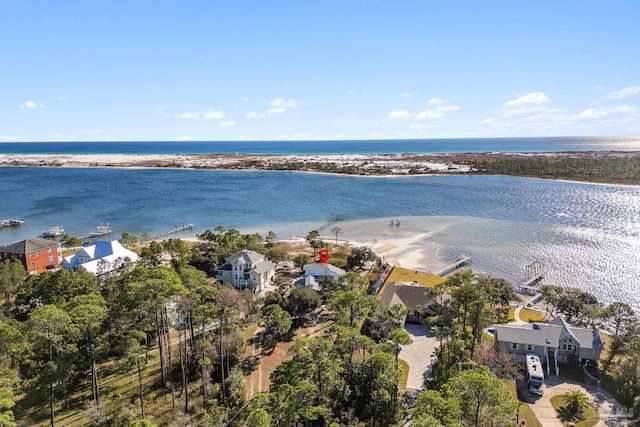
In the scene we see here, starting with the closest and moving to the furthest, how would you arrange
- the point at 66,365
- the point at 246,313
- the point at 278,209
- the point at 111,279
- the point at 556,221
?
the point at 66,365, the point at 246,313, the point at 111,279, the point at 556,221, the point at 278,209

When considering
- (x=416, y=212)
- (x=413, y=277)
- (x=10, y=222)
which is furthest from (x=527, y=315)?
(x=10, y=222)

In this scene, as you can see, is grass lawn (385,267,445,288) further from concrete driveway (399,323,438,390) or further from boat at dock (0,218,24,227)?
boat at dock (0,218,24,227)

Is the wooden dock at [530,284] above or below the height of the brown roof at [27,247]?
below

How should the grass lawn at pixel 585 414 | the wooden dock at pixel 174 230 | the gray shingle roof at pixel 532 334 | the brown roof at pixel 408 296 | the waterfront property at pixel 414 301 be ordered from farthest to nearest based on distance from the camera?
the wooden dock at pixel 174 230
the brown roof at pixel 408 296
the waterfront property at pixel 414 301
the gray shingle roof at pixel 532 334
the grass lawn at pixel 585 414

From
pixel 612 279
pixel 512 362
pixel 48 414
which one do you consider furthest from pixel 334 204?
pixel 48 414

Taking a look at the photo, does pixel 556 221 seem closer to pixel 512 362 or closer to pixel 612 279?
pixel 612 279

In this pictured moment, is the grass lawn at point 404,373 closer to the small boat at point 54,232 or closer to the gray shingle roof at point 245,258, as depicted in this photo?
the gray shingle roof at point 245,258

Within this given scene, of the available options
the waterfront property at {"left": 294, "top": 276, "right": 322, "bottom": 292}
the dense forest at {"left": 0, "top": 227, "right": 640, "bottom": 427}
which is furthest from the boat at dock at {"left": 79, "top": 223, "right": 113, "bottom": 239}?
the waterfront property at {"left": 294, "top": 276, "right": 322, "bottom": 292}

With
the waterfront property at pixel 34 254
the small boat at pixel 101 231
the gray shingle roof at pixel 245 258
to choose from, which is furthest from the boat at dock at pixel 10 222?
the gray shingle roof at pixel 245 258
